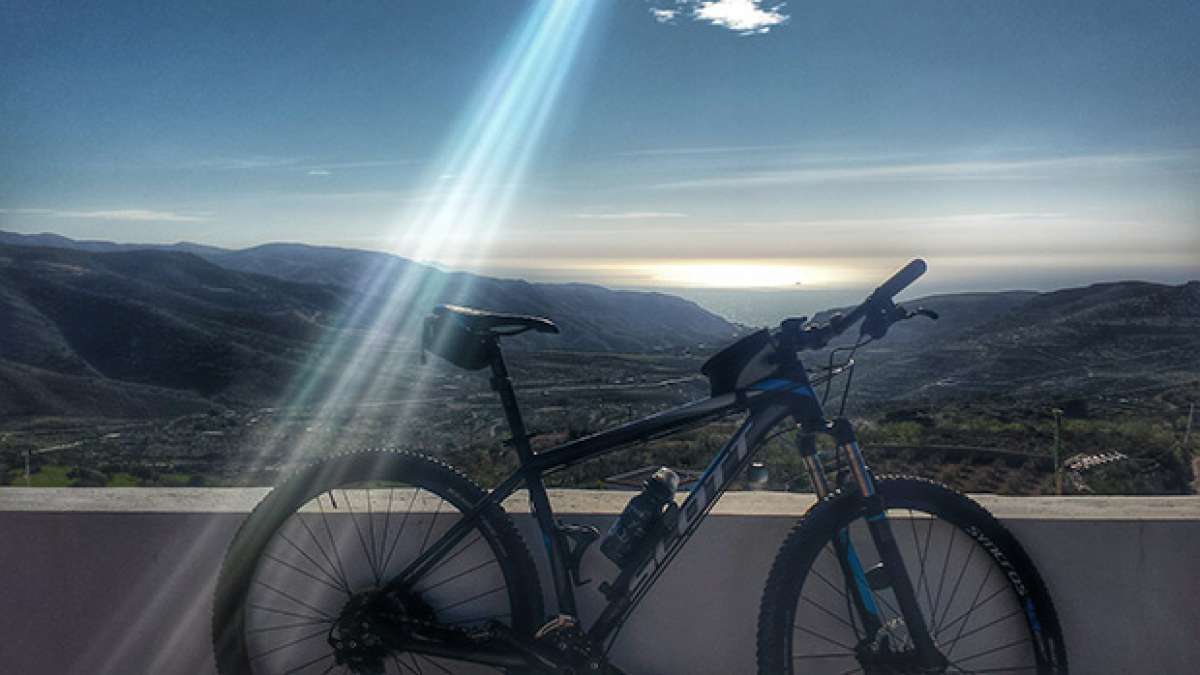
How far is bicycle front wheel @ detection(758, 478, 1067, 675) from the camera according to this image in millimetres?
2242

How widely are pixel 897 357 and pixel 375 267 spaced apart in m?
102

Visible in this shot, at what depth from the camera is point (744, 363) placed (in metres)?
2.31

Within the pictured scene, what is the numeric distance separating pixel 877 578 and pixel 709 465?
55 centimetres

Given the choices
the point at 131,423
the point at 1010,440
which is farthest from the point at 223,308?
the point at 1010,440

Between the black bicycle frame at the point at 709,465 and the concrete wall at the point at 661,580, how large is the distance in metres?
0.25

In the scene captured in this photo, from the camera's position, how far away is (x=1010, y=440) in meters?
12.1

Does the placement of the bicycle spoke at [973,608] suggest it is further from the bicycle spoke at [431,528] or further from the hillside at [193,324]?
the hillside at [193,324]

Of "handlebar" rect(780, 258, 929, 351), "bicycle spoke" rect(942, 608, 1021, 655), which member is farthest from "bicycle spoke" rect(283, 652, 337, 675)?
"bicycle spoke" rect(942, 608, 1021, 655)

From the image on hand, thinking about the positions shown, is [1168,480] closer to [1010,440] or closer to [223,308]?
[1010,440]

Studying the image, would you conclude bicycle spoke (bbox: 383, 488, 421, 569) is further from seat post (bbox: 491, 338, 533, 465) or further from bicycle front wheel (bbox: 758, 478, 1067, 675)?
bicycle front wheel (bbox: 758, 478, 1067, 675)

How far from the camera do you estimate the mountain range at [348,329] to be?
21.8 metres

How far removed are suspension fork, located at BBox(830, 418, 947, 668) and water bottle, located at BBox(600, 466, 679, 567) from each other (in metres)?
0.48

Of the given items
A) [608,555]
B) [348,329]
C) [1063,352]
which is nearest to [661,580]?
[608,555]

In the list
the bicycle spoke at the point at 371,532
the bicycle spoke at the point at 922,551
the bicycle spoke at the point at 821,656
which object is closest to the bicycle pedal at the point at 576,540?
the bicycle spoke at the point at 371,532
